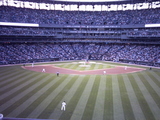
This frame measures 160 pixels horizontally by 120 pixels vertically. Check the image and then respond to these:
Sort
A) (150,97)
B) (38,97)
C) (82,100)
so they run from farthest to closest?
(38,97)
(150,97)
(82,100)

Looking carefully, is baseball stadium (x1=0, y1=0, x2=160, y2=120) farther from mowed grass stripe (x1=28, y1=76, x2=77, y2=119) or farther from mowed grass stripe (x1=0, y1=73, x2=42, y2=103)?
mowed grass stripe (x1=28, y1=76, x2=77, y2=119)

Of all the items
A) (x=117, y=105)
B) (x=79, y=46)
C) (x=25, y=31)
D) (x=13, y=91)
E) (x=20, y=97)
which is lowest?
(x=117, y=105)

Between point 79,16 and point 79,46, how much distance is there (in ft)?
53.7

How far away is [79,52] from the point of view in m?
71.4

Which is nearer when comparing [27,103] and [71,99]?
[27,103]

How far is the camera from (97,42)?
246 ft

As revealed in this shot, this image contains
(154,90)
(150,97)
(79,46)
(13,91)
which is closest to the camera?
(150,97)

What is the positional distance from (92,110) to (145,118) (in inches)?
226

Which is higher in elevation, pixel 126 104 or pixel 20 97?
pixel 20 97

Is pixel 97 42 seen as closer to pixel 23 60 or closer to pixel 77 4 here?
pixel 77 4


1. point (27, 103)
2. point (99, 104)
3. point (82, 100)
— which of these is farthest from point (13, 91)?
point (99, 104)

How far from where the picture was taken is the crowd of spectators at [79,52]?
57256mm

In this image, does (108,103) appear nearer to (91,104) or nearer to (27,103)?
(91,104)

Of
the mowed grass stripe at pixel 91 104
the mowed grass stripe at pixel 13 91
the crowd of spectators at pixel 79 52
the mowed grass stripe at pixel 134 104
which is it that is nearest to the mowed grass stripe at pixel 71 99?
the mowed grass stripe at pixel 91 104
